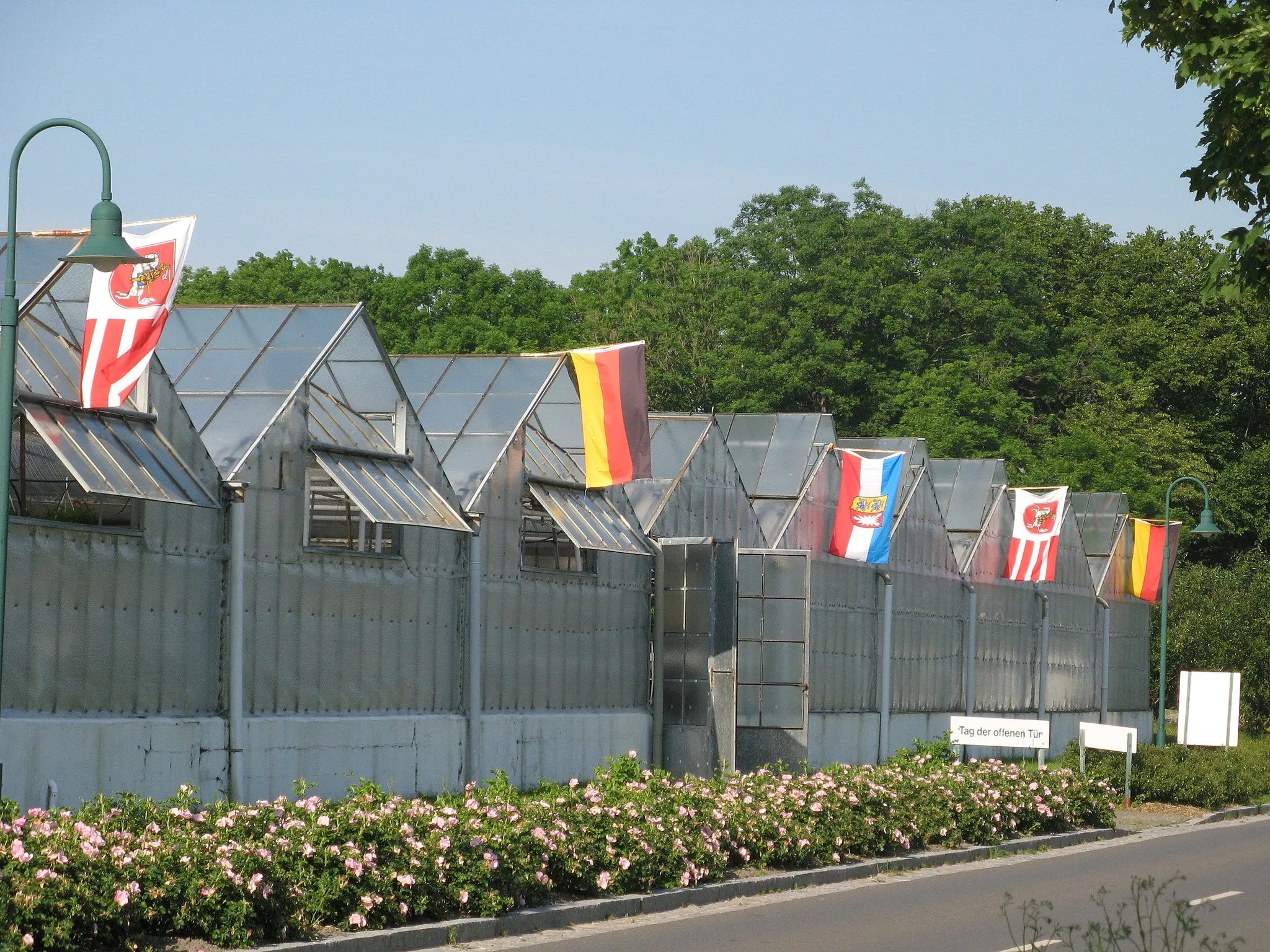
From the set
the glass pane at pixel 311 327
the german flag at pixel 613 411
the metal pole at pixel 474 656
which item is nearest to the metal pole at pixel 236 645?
the glass pane at pixel 311 327

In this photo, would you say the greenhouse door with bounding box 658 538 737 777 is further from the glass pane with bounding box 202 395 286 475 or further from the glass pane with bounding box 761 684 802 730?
the glass pane with bounding box 202 395 286 475

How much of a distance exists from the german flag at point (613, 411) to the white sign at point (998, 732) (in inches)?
233

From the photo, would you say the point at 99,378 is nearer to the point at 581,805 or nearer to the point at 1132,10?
the point at 581,805

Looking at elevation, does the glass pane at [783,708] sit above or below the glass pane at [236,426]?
below

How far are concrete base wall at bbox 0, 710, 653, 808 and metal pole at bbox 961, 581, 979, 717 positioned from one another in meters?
13.1

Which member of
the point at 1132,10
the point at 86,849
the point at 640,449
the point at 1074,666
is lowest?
the point at 1074,666

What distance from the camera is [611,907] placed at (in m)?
15.1

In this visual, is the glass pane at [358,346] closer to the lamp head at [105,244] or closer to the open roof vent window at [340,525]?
the open roof vent window at [340,525]

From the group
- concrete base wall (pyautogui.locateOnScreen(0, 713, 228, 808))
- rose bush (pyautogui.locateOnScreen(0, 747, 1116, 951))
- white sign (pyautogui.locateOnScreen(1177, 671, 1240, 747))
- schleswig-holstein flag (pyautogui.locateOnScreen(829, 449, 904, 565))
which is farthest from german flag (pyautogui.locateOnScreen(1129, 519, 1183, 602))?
concrete base wall (pyautogui.locateOnScreen(0, 713, 228, 808))

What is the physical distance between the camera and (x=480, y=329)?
69.4 metres

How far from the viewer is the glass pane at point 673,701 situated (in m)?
29.2

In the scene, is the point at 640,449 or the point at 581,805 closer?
the point at 581,805

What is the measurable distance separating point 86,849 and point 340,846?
239cm

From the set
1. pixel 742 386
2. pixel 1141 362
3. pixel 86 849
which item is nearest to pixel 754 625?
pixel 86 849
